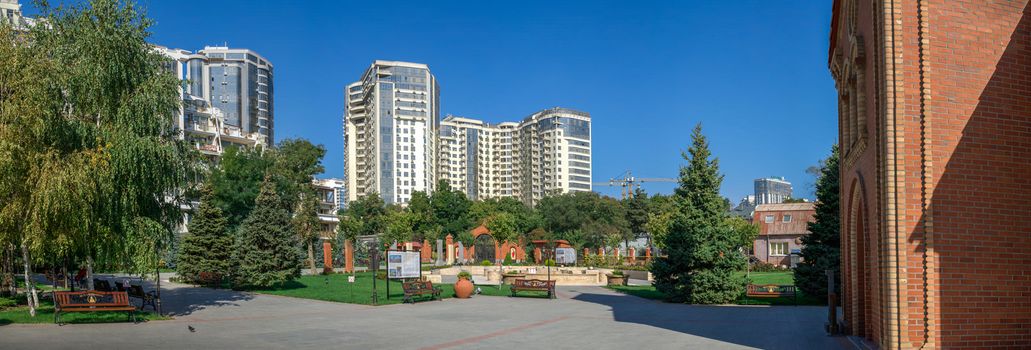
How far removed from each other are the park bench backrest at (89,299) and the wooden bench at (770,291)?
19867 mm

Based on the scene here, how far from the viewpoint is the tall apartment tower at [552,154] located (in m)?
170

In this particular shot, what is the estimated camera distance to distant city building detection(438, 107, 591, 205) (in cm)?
17062

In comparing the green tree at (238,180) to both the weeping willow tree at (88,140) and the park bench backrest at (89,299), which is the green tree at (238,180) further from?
the park bench backrest at (89,299)

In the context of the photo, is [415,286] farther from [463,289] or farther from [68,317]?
[68,317]

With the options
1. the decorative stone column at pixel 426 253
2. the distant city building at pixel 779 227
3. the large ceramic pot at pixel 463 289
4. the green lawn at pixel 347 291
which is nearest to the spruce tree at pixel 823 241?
the green lawn at pixel 347 291

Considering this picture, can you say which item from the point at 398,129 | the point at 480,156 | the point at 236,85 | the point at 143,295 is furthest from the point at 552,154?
the point at 143,295

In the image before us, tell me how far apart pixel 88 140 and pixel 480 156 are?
160 m

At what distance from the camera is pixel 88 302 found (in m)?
18.4

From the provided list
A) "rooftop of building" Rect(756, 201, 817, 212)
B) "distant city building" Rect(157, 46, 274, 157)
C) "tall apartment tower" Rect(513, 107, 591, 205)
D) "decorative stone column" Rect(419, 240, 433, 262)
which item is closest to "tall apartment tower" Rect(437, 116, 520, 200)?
"tall apartment tower" Rect(513, 107, 591, 205)

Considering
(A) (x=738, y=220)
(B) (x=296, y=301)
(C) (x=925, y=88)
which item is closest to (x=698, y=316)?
(C) (x=925, y=88)

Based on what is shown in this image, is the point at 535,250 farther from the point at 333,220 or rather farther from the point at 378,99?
the point at 378,99

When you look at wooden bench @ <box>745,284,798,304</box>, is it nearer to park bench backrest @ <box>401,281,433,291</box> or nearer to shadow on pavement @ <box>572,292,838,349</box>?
shadow on pavement @ <box>572,292,838,349</box>

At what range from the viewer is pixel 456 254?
64812 mm

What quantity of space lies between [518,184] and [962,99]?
166887 millimetres
